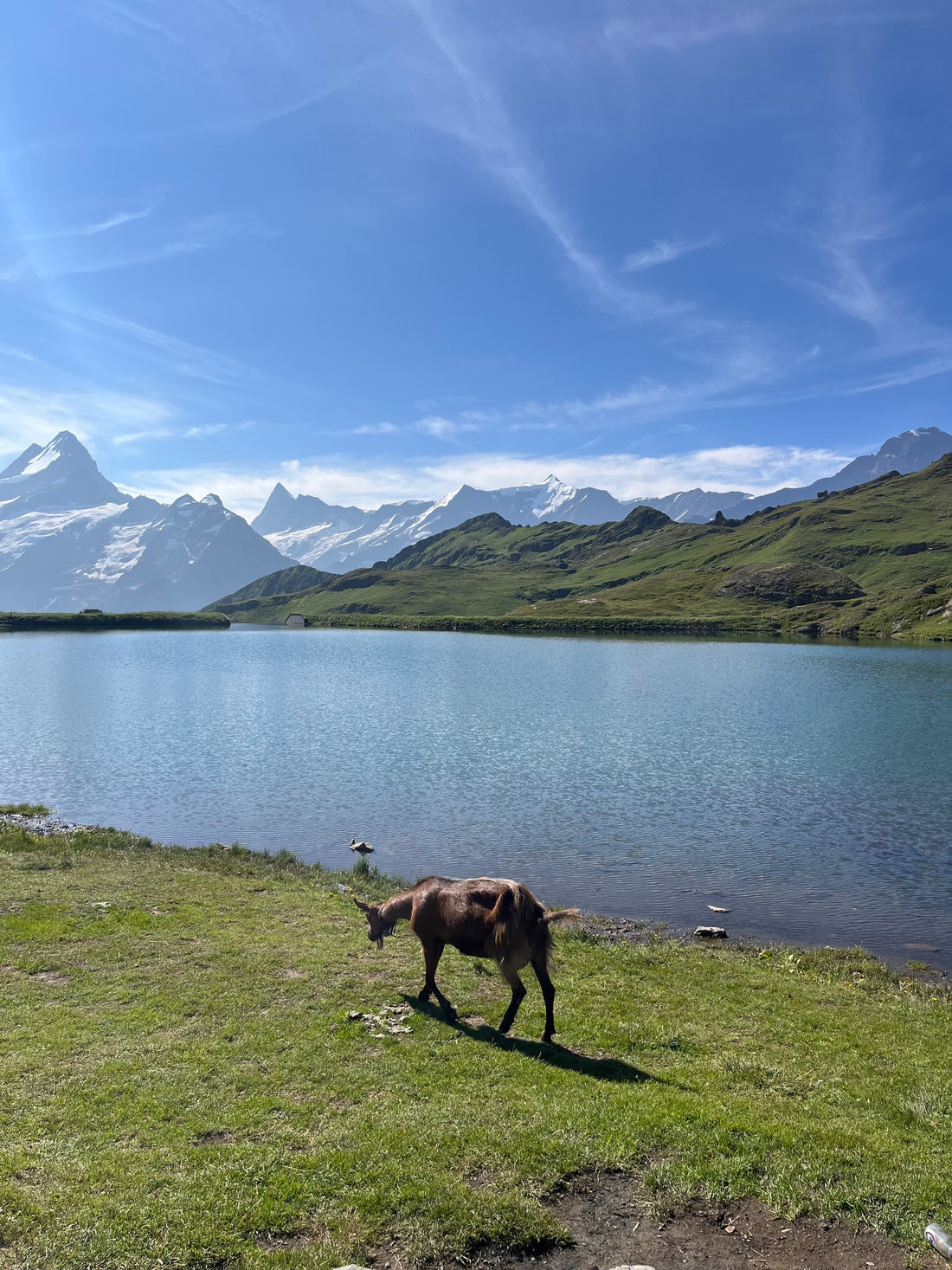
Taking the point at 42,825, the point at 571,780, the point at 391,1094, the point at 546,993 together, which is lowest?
the point at 42,825

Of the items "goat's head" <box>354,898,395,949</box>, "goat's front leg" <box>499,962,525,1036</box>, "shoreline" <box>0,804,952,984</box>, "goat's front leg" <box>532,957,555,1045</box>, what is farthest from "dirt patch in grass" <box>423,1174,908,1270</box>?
"shoreline" <box>0,804,952,984</box>

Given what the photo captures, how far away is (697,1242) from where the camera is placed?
361 inches

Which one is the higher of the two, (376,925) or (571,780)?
(376,925)

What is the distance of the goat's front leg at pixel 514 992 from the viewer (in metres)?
15.0

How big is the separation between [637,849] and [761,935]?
32.0 feet

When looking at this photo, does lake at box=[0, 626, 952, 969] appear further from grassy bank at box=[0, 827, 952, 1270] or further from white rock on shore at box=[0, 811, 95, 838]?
grassy bank at box=[0, 827, 952, 1270]

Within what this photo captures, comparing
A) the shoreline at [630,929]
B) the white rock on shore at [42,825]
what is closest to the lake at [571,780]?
the shoreline at [630,929]

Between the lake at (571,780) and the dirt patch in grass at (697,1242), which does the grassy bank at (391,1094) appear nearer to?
the dirt patch in grass at (697,1242)

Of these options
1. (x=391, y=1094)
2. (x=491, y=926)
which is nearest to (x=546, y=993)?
(x=491, y=926)

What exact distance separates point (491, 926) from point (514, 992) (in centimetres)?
158

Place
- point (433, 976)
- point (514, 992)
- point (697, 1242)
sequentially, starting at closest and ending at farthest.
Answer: point (697, 1242) < point (514, 992) < point (433, 976)

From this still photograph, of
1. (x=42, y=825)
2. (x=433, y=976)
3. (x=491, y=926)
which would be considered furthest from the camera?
(x=42, y=825)

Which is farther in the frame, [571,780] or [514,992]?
[571,780]

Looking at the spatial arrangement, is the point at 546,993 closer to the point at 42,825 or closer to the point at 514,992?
the point at 514,992
